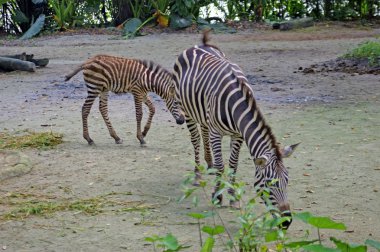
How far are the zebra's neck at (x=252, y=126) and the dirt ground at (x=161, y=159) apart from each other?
0.73 meters

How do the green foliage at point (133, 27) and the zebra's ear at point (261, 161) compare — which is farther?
the green foliage at point (133, 27)

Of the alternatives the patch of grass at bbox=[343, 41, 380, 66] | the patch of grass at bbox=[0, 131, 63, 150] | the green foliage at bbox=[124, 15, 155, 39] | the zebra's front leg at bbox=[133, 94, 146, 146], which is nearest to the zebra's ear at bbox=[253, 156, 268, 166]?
the zebra's front leg at bbox=[133, 94, 146, 146]

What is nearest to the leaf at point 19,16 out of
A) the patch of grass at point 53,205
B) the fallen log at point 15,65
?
the fallen log at point 15,65

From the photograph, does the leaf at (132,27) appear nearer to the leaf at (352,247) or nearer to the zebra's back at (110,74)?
the zebra's back at (110,74)

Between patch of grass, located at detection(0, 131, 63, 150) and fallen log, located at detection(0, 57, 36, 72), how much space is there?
17.2ft

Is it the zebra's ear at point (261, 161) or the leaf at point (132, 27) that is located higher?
the zebra's ear at point (261, 161)

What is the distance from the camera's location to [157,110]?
1125 centimetres

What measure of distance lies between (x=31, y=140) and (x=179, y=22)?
12200 mm

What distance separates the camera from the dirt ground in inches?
241

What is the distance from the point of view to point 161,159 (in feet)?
27.7

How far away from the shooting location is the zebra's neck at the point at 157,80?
9484mm

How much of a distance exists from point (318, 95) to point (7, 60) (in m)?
6.54

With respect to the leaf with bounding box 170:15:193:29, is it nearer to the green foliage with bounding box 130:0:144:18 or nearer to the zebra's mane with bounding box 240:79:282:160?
the green foliage with bounding box 130:0:144:18

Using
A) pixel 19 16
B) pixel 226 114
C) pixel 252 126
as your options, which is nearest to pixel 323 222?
pixel 252 126
